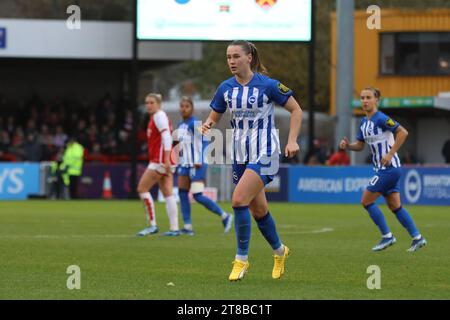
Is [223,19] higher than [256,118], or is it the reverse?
[223,19]

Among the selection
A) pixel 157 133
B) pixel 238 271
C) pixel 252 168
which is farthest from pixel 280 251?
pixel 157 133

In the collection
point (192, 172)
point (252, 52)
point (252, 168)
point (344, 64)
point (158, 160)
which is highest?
point (344, 64)

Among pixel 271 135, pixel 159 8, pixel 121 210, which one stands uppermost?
pixel 159 8

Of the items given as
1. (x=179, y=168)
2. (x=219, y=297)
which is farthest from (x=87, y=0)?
(x=219, y=297)

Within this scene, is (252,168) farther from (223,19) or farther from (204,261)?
(223,19)

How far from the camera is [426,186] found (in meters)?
31.7

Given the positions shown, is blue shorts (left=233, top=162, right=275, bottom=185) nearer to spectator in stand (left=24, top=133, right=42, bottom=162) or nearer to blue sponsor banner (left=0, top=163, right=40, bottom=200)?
blue sponsor banner (left=0, top=163, right=40, bottom=200)

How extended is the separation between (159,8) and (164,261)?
74.9ft

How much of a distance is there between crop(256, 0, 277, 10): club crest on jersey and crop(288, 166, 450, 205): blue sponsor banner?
15.7 ft

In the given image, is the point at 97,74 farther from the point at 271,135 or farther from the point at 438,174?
the point at 271,135

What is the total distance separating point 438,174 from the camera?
31328mm

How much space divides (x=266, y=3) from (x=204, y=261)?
Answer: 74.7 ft

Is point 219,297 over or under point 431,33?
under
